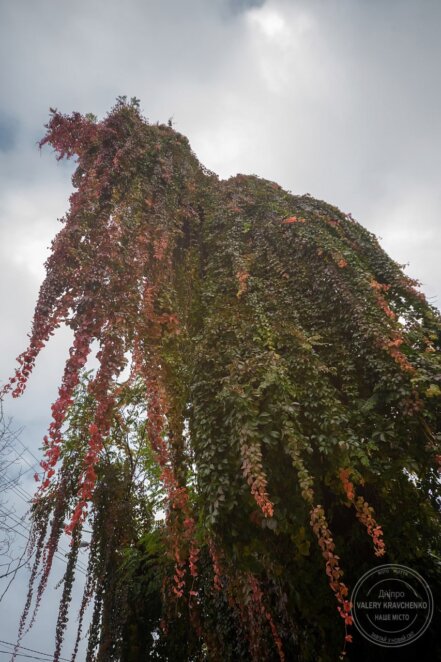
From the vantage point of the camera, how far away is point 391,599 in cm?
448

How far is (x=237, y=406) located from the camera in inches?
153

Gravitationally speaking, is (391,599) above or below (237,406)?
below

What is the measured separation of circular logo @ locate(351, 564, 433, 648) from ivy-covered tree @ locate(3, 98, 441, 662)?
6.5 inches

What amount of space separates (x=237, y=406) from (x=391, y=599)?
10.7ft

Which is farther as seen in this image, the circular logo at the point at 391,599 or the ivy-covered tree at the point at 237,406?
the circular logo at the point at 391,599

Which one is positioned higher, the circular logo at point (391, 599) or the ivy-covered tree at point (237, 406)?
the ivy-covered tree at point (237, 406)

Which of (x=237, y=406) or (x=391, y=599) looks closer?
(x=237, y=406)

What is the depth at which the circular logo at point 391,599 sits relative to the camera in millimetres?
4406

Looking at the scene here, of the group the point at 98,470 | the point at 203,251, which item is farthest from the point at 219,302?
the point at 98,470

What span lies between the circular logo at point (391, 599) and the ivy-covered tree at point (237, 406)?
0.17 meters

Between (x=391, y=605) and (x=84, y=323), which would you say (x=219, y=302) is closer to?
(x=84, y=323)

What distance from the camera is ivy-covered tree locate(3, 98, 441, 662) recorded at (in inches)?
151

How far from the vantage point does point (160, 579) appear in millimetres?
7426

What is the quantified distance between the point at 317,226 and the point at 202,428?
4.68 m
